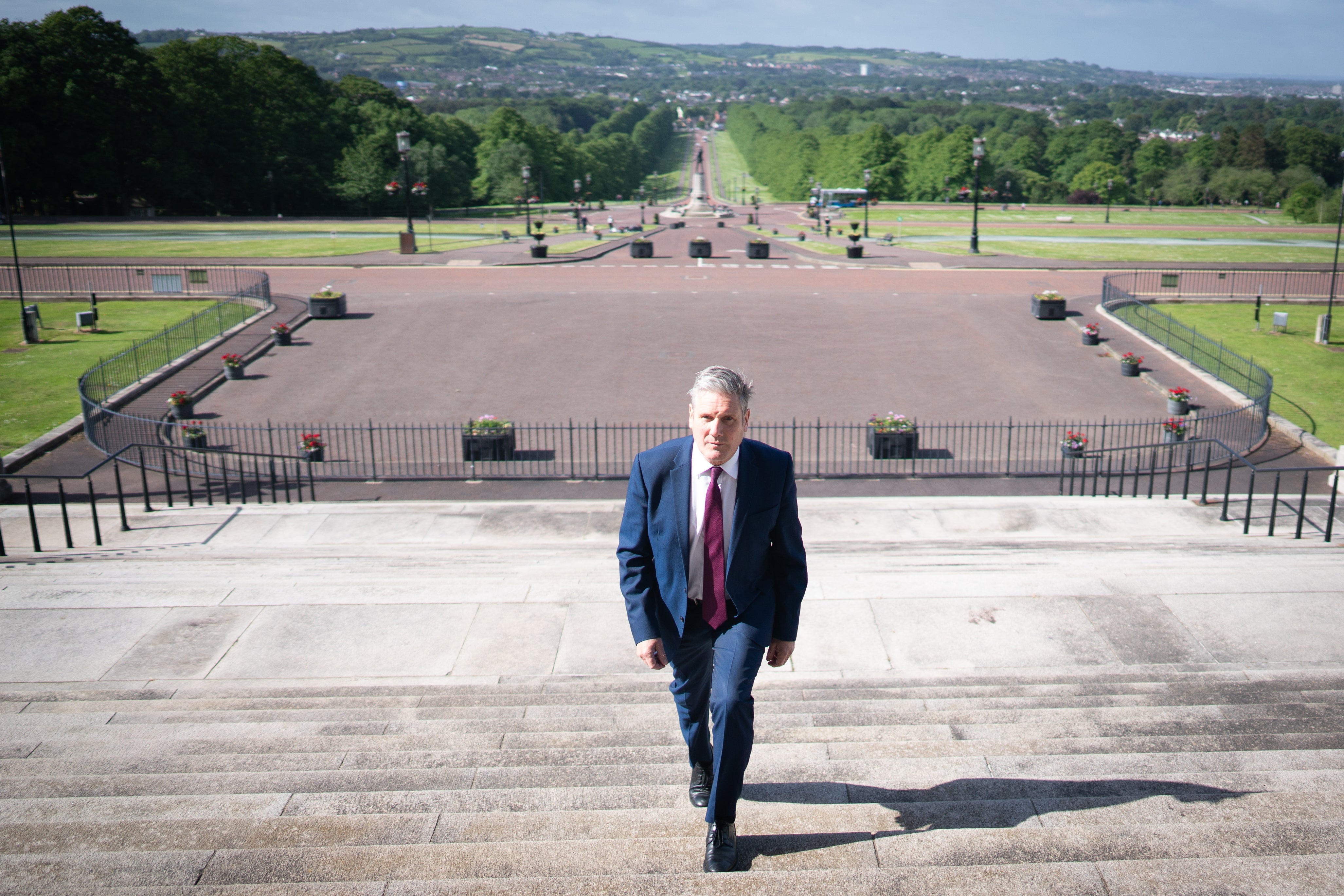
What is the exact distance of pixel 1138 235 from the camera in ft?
235

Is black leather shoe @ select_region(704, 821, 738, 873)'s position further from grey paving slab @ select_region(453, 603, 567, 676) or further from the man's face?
grey paving slab @ select_region(453, 603, 567, 676)

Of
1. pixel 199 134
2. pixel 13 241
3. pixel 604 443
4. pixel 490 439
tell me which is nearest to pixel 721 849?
pixel 490 439

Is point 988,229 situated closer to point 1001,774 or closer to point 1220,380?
point 1220,380

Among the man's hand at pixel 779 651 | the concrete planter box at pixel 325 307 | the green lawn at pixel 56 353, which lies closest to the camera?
the man's hand at pixel 779 651

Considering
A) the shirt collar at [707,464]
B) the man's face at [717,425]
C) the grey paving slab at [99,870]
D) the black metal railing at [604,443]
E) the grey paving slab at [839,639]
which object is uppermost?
the man's face at [717,425]

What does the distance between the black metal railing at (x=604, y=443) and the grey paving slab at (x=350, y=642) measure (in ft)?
35.0

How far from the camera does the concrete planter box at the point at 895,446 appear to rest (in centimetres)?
2088

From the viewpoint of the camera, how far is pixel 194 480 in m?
19.8

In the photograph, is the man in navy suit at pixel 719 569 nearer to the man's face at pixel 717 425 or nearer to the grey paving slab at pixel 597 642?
the man's face at pixel 717 425

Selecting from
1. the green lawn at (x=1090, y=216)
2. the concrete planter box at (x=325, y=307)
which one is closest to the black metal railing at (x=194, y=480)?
the concrete planter box at (x=325, y=307)

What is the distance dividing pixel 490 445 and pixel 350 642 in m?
12.8

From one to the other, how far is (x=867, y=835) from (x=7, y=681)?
259 inches

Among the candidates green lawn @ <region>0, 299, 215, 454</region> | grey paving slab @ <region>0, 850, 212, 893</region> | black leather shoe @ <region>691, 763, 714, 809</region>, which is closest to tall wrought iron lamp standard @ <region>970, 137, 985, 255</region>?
green lawn @ <region>0, 299, 215, 454</region>

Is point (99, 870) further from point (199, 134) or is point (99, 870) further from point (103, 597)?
point (199, 134)
